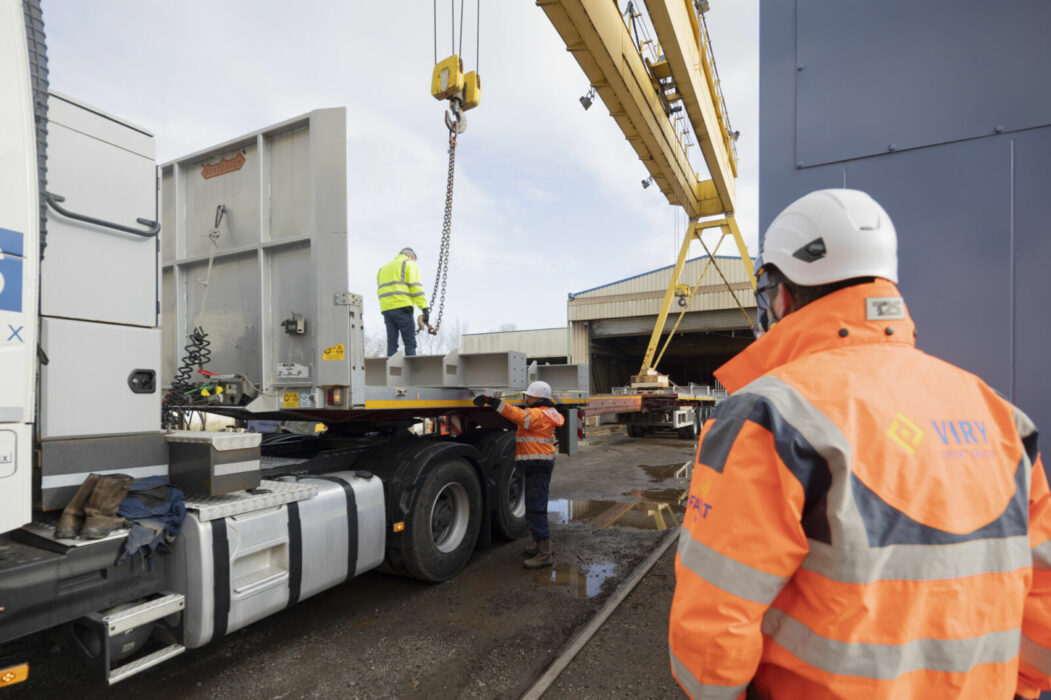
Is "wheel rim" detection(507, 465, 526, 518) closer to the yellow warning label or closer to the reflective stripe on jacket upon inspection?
the reflective stripe on jacket

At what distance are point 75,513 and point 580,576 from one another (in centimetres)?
343

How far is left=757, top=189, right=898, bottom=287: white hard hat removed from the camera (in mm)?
1274

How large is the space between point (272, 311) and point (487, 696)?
8.49 feet

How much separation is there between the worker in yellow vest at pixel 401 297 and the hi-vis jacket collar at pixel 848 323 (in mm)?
4830

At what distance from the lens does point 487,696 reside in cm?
281

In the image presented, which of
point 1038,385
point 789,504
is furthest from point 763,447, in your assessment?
point 1038,385

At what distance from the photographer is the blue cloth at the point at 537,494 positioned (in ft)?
15.6

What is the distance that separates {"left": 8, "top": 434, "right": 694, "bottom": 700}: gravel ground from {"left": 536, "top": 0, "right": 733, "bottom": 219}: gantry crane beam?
561cm

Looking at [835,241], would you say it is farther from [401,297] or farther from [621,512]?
[621,512]

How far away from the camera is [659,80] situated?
28.0 ft

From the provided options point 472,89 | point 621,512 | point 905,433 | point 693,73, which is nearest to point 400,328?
point 472,89

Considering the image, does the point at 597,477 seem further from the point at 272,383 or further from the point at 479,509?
the point at 272,383

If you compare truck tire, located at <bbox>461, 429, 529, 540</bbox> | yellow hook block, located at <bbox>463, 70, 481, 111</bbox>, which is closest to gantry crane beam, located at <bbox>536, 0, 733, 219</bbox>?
yellow hook block, located at <bbox>463, 70, 481, 111</bbox>

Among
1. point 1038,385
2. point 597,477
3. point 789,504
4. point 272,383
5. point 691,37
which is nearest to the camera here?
point 789,504
